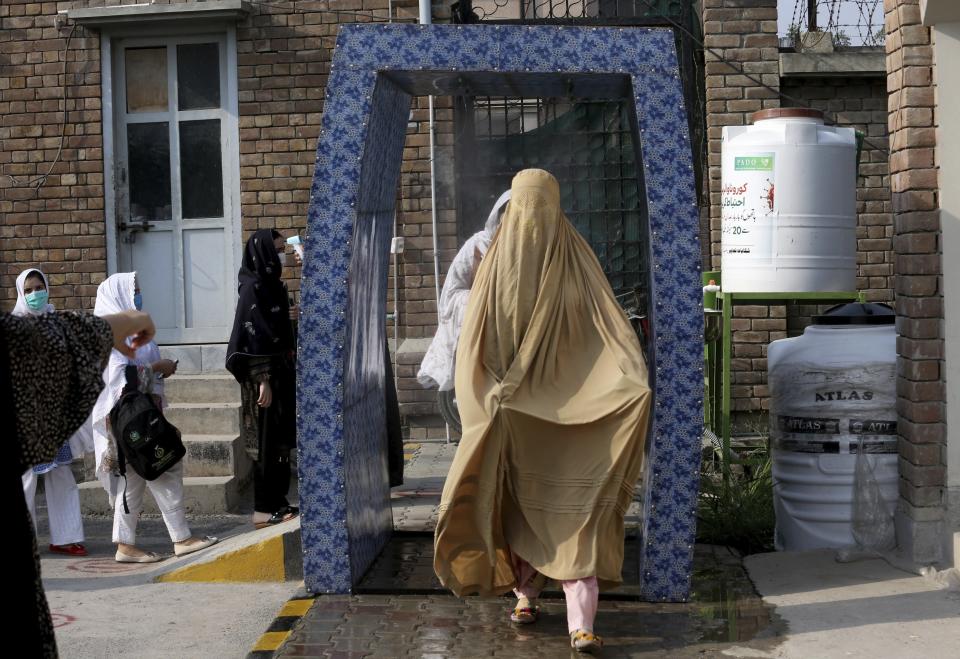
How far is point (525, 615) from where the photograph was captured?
5062 millimetres

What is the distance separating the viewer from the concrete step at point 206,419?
27.6 feet

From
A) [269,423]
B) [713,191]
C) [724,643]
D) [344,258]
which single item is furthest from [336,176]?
[713,191]

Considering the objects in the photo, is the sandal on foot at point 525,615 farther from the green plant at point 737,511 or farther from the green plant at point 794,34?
the green plant at point 794,34

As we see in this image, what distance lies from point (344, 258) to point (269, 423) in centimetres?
189

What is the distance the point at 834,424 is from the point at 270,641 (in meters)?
2.99

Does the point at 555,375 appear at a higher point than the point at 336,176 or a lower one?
lower

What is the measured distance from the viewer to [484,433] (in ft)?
A: 15.7

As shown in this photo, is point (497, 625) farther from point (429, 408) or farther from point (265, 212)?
point (265, 212)

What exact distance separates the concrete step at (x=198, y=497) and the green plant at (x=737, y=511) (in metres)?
2.99

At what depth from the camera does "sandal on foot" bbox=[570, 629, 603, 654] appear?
461 cm

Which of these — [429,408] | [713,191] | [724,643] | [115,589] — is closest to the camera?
[724,643]

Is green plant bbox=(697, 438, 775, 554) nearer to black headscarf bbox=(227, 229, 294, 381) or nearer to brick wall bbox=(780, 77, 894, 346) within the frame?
brick wall bbox=(780, 77, 894, 346)

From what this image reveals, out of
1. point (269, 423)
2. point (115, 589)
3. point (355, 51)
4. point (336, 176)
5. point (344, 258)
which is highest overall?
point (355, 51)

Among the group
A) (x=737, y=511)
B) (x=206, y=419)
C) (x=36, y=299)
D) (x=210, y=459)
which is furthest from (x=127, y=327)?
(x=206, y=419)
